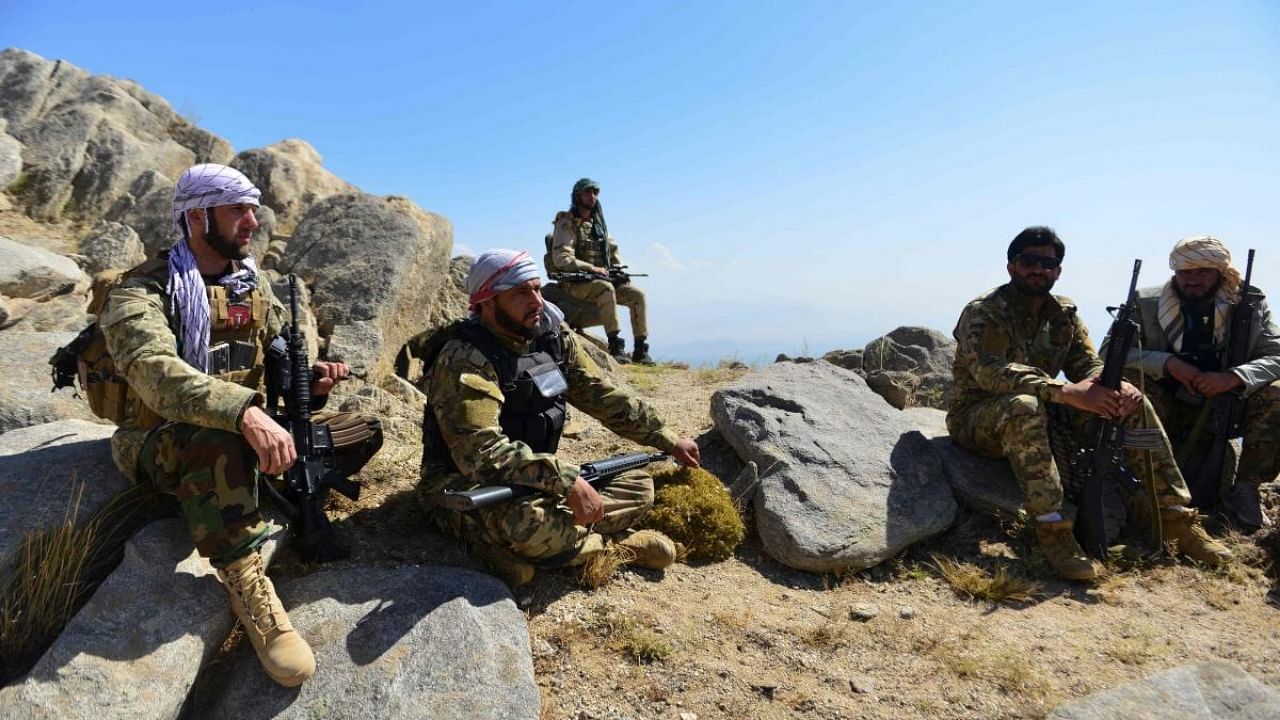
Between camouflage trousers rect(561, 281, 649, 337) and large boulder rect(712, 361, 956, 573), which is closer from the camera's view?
large boulder rect(712, 361, 956, 573)

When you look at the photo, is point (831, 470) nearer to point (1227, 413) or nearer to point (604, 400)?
point (604, 400)

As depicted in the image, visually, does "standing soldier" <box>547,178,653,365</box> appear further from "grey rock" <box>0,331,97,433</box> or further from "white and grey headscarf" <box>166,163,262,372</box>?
"white and grey headscarf" <box>166,163,262,372</box>

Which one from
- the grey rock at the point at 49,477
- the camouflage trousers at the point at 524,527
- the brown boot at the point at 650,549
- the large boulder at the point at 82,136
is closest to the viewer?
the grey rock at the point at 49,477

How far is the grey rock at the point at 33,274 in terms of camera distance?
7.26 meters

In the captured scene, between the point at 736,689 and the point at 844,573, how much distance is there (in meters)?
1.62

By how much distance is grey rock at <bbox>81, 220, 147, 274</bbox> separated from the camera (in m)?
8.53

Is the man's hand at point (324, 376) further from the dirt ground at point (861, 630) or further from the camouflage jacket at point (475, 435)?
the dirt ground at point (861, 630)

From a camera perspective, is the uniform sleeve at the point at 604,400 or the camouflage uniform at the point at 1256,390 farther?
the camouflage uniform at the point at 1256,390

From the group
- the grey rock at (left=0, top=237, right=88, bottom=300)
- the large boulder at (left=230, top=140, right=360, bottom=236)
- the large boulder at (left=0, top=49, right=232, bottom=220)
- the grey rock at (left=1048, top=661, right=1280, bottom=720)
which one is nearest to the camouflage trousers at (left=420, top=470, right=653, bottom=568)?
the grey rock at (left=1048, top=661, right=1280, bottom=720)

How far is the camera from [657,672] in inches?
153

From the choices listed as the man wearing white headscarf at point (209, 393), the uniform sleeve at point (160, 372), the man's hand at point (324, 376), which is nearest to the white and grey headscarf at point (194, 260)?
the man wearing white headscarf at point (209, 393)

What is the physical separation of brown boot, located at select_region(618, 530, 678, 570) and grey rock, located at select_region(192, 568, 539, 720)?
977 millimetres

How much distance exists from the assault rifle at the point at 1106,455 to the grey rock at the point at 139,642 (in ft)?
17.3

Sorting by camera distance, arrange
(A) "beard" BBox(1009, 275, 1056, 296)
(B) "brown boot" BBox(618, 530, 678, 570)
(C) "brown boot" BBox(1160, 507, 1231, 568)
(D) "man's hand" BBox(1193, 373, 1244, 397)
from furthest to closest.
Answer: (D) "man's hand" BBox(1193, 373, 1244, 397)
(A) "beard" BBox(1009, 275, 1056, 296)
(C) "brown boot" BBox(1160, 507, 1231, 568)
(B) "brown boot" BBox(618, 530, 678, 570)
